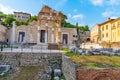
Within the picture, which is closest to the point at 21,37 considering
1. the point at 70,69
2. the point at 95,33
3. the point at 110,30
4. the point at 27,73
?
the point at 27,73

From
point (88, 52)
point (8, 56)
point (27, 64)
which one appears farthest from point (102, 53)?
point (8, 56)

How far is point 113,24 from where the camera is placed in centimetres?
4566

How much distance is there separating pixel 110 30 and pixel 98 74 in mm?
39419

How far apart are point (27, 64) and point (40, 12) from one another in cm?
1253

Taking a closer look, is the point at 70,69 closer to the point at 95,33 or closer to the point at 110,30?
the point at 110,30

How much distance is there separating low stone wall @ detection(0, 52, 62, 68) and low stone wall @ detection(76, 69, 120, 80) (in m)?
7.18

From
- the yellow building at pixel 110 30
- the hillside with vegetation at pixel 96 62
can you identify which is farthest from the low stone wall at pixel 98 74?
the yellow building at pixel 110 30

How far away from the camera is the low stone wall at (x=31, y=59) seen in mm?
16600

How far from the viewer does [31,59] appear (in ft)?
55.7

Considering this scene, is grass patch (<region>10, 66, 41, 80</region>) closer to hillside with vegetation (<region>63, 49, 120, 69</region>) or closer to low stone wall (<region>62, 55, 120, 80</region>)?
hillside with vegetation (<region>63, 49, 120, 69</region>)

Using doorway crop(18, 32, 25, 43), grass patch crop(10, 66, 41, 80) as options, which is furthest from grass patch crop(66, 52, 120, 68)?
doorway crop(18, 32, 25, 43)

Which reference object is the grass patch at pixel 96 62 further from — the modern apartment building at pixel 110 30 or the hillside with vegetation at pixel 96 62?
the modern apartment building at pixel 110 30

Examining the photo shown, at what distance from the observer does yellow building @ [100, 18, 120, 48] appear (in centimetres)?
4359

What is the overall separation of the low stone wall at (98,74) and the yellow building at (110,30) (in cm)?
3212
